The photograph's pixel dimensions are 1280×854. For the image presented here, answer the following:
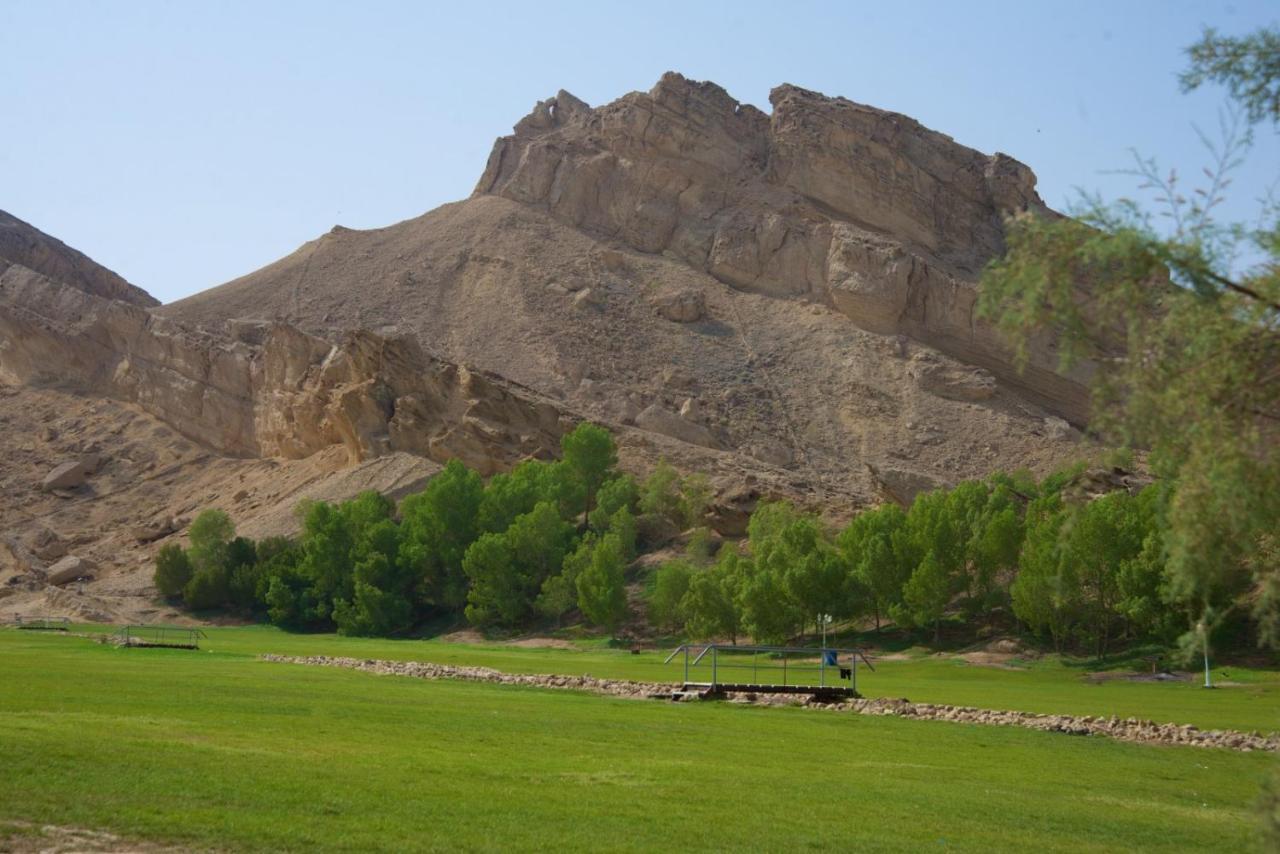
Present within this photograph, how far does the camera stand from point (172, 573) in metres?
101

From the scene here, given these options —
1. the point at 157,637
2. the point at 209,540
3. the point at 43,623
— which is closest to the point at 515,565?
the point at 157,637

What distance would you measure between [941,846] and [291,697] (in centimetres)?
1947

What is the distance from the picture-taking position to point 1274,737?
32781mm

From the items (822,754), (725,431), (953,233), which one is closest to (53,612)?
(725,431)

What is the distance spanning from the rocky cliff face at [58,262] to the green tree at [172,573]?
69.6 meters

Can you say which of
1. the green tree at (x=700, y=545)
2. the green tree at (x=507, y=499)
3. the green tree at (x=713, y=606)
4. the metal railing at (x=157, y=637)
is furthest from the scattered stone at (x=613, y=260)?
the green tree at (x=713, y=606)

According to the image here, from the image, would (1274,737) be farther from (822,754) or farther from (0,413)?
(0,413)

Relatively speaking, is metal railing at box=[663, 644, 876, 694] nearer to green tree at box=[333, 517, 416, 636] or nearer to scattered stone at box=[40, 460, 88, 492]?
green tree at box=[333, 517, 416, 636]

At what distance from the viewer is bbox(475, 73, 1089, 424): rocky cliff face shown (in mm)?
152375

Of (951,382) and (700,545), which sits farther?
(951,382)

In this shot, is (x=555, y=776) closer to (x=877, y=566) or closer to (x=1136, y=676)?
(x=1136, y=676)

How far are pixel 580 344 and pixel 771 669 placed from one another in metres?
89.2

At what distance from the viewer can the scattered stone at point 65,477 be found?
411ft

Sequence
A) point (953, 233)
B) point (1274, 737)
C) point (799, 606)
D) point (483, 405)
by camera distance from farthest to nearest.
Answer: point (953, 233) → point (483, 405) → point (799, 606) → point (1274, 737)
